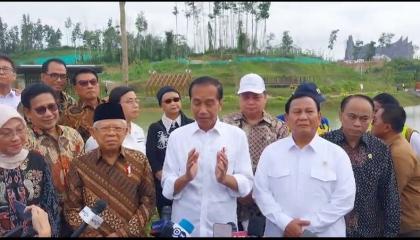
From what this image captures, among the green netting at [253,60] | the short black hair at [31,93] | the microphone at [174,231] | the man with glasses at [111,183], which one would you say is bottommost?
the green netting at [253,60]

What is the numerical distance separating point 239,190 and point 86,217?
112 centimetres

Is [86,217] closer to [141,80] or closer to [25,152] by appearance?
[25,152]

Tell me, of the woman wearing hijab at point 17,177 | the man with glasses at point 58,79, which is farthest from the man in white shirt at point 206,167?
the man with glasses at point 58,79

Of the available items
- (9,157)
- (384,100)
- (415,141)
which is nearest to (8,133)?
(9,157)

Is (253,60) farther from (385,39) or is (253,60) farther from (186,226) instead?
(186,226)

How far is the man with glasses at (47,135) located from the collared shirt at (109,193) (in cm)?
28

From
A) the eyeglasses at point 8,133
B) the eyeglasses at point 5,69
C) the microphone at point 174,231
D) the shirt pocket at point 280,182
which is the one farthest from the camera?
the eyeglasses at point 5,69

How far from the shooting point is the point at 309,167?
306cm

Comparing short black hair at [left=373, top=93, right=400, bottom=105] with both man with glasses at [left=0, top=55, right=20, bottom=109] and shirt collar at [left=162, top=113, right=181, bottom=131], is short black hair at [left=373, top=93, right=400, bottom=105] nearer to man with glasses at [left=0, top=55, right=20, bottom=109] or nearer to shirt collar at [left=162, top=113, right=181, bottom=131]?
shirt collar at [left=162, top=113, right=181, bottom=131]

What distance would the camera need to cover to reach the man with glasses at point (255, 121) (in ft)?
12.5

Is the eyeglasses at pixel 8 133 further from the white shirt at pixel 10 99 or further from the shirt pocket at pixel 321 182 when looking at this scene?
the shirt pocket at pixel 321 182

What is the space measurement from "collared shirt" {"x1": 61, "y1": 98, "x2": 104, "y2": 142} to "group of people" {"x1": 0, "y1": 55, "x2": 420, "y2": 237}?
2.02 feet

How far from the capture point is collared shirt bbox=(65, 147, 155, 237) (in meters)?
3.12

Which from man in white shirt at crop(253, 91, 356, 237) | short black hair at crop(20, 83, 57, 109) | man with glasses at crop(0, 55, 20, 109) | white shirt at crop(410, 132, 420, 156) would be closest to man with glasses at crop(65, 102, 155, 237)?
short black hair at crop(20, 83, 57, 109)
